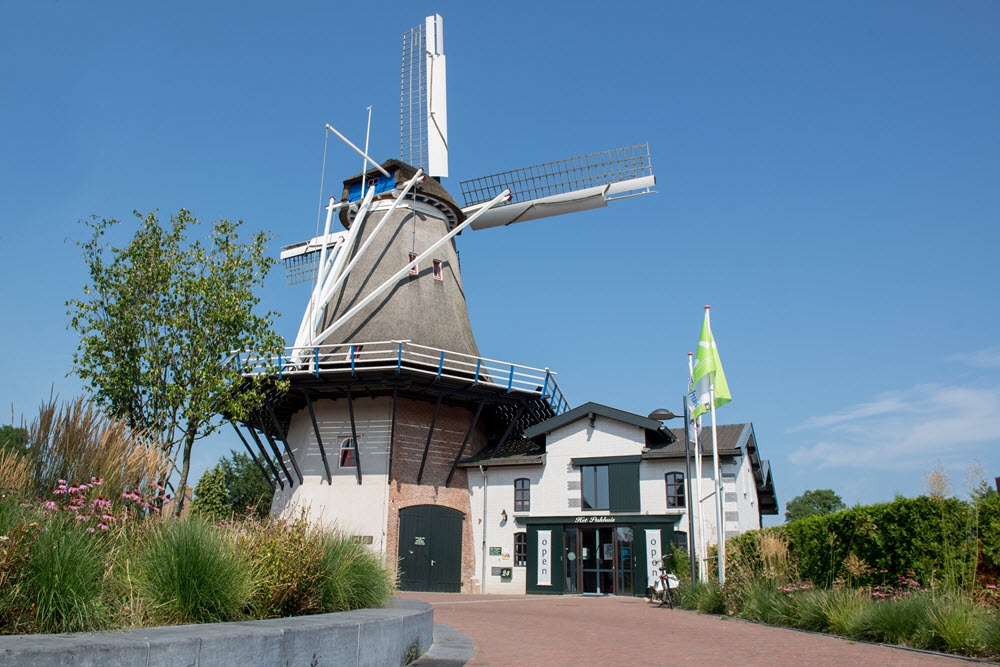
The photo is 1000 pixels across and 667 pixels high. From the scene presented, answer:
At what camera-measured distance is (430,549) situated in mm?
22344

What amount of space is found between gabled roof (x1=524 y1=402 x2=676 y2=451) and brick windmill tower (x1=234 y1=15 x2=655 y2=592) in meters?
0.84

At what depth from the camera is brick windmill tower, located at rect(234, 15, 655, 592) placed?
21.6 metres

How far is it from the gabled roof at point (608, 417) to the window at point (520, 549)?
10.5 ft

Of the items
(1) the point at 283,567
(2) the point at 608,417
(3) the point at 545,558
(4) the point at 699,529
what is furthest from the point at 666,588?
(1) the point at 283,567

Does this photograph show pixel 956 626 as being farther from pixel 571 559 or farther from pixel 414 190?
pixel 414 190

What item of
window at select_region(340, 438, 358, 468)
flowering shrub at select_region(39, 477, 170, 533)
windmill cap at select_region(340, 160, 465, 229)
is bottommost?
flowering shrub at select_region(39, 477, 170, 533)

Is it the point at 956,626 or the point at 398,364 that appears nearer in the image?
the point at 956,626

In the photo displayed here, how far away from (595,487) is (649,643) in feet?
45.3

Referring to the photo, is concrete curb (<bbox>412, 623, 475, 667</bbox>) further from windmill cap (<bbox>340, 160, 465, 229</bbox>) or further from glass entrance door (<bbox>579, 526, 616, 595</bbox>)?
windmill cap (<bbox>340, 160, 465, 229</bbox>)

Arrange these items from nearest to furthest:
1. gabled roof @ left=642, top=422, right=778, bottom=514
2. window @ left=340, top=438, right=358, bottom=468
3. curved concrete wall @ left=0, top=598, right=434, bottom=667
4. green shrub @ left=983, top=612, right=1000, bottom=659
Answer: curved concrete wall @ left=0, top=598, right=434, bottom=667 → green shrub @ left=983, top=612, right=1000, bottom=659 → gabled roof @ left=642, top=422, right=778, bottom=514 → window @ left=340, top=438, right=358, bottom=468

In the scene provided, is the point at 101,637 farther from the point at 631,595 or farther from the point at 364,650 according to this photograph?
the point at 631,595

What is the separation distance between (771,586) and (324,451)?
565 inches

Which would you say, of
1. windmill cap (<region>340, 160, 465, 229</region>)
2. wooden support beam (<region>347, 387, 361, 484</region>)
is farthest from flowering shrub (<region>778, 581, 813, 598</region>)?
windmill cap (<region>340, 160, 465, 229</region>)

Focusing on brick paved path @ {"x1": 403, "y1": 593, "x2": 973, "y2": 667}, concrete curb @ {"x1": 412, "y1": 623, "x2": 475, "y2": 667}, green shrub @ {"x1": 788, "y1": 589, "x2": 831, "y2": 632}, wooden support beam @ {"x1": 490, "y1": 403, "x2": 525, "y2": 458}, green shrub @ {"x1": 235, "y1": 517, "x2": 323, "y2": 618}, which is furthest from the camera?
wooden support beam @ {"x1": 490, "y1": 403, "x2": 525, "y2": 458}
